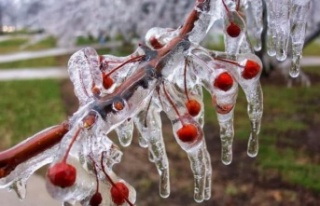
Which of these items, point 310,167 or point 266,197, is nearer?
point 266,197

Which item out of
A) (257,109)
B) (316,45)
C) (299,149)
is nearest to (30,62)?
(316,45)

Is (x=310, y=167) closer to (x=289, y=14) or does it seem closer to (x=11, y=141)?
(x=11, y=141)

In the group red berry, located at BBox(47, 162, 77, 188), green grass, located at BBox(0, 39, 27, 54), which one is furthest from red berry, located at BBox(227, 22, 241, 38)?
green grass, located at BBox(0, 39, 27, 54)

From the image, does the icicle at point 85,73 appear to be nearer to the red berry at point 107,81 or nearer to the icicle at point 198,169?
the red berry at point 107,81

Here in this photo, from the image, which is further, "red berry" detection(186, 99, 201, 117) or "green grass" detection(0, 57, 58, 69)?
"green grass" detection(0, 57, 58, 69)

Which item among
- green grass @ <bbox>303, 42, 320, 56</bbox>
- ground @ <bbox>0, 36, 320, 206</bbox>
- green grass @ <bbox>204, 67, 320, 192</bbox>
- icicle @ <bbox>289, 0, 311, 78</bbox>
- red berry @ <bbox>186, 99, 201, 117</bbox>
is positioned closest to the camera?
red berry @ <bbox>186, 99, 201, 117</bbox>

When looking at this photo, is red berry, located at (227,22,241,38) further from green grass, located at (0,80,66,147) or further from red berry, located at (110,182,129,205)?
green grass, located at (0,80,66,147)
